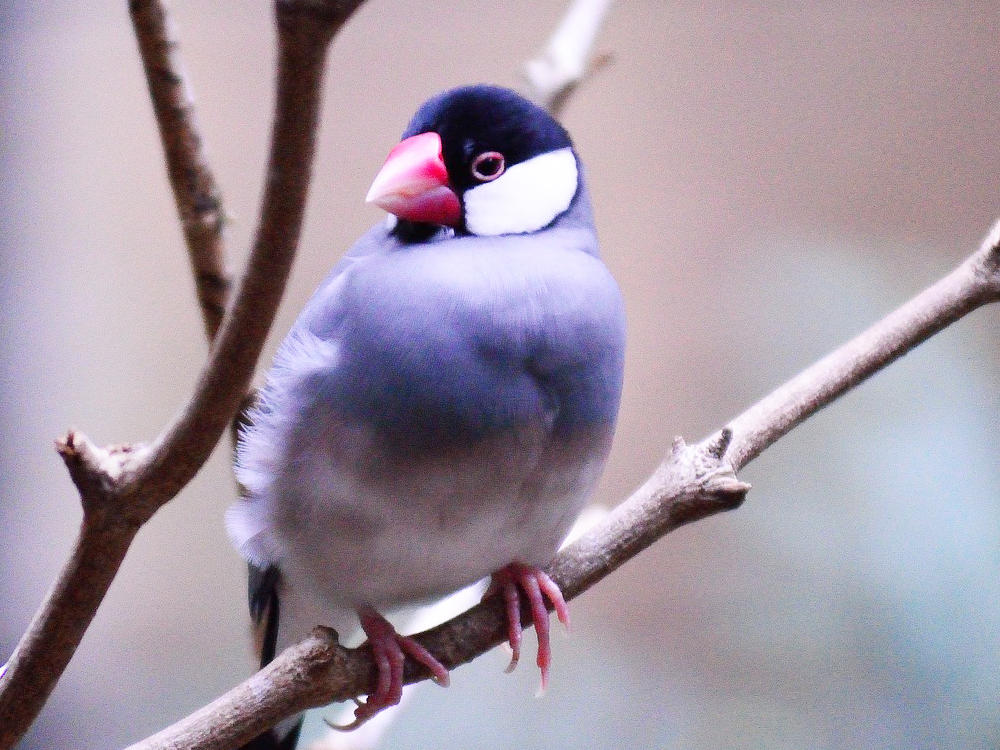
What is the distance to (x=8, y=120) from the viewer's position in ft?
5.74

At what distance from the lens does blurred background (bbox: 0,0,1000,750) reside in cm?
141

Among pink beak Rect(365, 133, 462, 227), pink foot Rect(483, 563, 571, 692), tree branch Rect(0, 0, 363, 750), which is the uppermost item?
pink beak Rect(365, 133, 462, 227)

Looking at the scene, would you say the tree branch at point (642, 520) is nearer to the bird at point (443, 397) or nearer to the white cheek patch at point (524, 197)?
the bird at point (443, 397)

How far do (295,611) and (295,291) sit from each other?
951 mm

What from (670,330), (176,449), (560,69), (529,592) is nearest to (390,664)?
(529,592)

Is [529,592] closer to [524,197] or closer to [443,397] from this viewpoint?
[443,397]

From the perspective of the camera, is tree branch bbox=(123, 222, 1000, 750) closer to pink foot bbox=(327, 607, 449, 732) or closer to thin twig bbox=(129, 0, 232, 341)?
pink foot bbox=(327, 607, 449, 732)

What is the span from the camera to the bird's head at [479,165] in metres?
0.75

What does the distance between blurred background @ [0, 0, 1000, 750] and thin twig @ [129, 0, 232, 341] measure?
756 mm

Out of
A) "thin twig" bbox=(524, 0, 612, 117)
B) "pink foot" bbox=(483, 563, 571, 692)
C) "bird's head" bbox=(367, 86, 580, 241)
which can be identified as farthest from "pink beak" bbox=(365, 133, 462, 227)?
"thin twig" bbox=(524, 0, 612, 117)

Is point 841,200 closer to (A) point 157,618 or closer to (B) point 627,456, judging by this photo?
(B) point 627,456

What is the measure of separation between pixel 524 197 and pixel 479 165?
1.9 inches

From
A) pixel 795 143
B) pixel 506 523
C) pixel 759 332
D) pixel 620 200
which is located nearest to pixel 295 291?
pixel 620 200

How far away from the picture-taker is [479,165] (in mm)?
782
